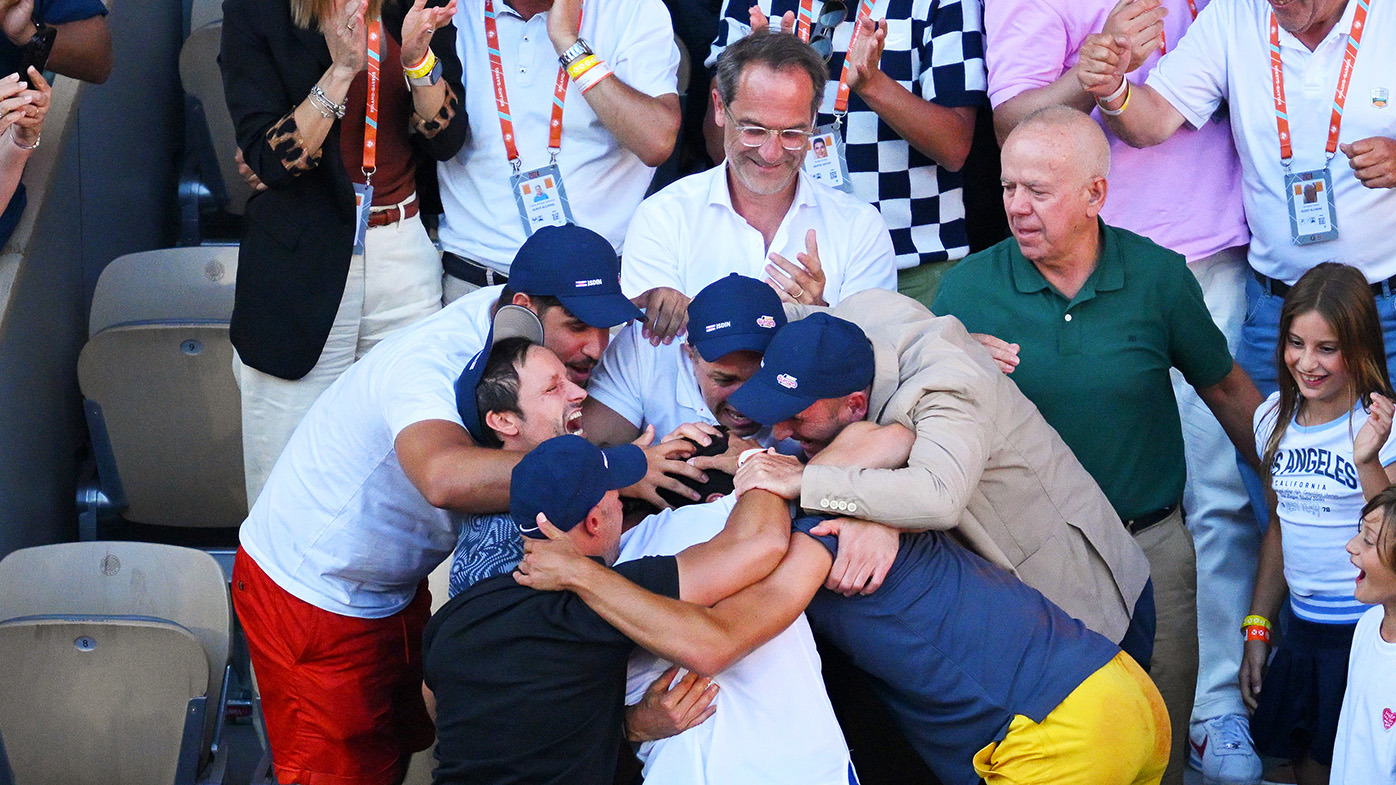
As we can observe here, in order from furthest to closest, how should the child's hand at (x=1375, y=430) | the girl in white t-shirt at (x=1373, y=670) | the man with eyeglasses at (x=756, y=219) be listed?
the man with eyeglasses at (x=756, y=219)
the child's hand at (x=1375, y=430)
the girl in white t-shirt at (x=1373, y=670)

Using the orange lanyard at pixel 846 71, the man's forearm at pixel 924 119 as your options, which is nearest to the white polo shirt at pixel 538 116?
the orange lanyard at pixel 846 71

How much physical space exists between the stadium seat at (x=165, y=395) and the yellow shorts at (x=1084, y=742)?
2521mm

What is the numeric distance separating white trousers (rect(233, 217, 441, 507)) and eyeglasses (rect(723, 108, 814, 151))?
98 cm

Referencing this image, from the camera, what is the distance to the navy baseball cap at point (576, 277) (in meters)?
2.97

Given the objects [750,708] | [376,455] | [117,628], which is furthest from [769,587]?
[117,628]

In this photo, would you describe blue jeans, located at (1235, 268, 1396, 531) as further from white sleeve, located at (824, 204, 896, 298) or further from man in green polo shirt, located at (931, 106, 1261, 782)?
white sleeve, located at (824, 204, 896, 298)

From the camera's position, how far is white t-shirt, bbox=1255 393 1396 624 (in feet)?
10.7

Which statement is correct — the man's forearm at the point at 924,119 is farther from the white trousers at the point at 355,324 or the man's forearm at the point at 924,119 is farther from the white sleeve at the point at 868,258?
the white trousers at the point at 355,324

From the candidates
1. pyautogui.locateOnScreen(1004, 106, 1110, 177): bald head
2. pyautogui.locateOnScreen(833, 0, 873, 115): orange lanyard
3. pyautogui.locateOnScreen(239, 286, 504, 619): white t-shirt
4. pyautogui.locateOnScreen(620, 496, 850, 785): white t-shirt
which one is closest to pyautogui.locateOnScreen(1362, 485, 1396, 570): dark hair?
pyautogui.locateOnScreen(1004, 106, 1110, 177): bald head

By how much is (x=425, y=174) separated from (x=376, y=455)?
1.49m

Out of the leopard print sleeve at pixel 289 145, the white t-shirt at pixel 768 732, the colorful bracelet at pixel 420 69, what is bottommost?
the white t-shirt at pixel 768 732

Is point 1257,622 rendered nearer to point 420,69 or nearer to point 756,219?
point 756,219

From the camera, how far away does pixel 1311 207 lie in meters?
3.58

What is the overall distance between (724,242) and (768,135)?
0.91 ft
